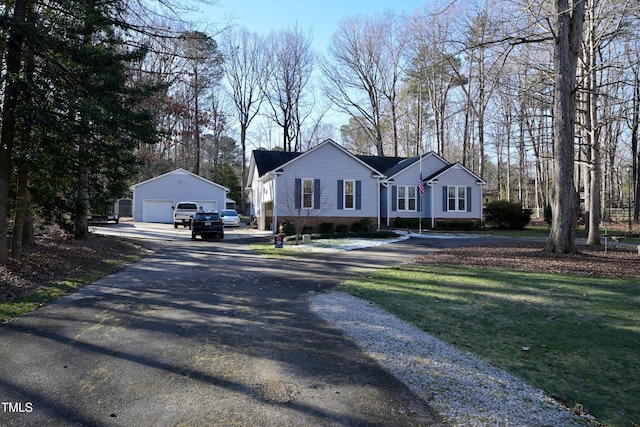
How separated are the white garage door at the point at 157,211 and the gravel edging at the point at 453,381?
3422 centimetres

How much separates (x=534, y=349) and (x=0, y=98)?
442 inches

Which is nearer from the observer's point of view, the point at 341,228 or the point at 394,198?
the point at 341,228

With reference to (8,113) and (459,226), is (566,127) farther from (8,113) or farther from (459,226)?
(459,226)

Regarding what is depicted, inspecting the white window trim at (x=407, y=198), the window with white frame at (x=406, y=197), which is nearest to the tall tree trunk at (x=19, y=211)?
the white window trim at (x=407, y=198)

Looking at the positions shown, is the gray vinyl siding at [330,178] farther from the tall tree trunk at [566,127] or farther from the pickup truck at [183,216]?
the tall tree trunk at [566,127]

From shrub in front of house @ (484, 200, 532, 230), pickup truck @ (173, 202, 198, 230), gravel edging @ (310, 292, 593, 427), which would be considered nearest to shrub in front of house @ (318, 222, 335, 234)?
pickup truck @ (173, 202, 198, 230)

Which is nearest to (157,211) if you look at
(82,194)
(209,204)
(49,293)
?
(209,204)

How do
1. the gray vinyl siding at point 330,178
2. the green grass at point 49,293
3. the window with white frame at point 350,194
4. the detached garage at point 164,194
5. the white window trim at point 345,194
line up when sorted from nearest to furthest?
1. the green grass at point 49,293
2. the gray vinyl siding at point 330,178
3. the white window trim at point 345,194
4. the window with white frame at point 350,194
5. the detached garage at point 164,194

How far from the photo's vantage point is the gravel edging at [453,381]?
3043 mm

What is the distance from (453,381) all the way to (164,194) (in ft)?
120

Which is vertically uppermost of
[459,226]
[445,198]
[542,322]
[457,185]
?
[457,185]

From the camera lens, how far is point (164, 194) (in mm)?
36438

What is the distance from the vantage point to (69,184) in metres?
10.9

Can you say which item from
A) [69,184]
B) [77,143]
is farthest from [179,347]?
[69,184]
